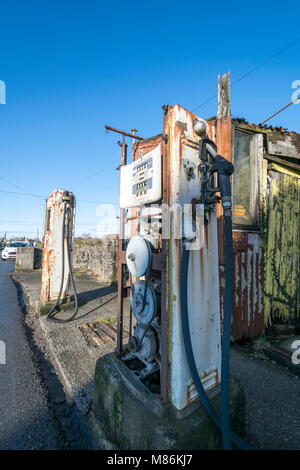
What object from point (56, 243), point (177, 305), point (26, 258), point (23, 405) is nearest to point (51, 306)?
point (56, 243)

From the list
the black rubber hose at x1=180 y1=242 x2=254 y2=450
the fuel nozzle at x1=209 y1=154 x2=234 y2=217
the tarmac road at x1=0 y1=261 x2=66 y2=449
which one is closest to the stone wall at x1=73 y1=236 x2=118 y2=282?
the tarmac road at x1=0 y1=261 x2=66 y2=449

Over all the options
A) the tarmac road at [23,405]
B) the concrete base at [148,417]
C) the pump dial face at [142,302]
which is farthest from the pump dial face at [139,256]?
the tarmac road at [23,405]

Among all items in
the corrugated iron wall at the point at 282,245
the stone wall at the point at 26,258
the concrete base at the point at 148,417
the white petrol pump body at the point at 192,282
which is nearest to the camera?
the concrete base at the point at 148,417

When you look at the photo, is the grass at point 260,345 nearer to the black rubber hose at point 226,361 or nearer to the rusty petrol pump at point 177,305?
the rusty petrol pump at point 177,305

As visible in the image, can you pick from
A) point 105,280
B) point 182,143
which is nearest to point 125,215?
point 182,143

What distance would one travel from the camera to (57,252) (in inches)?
189

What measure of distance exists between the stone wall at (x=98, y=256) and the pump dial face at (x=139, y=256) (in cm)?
605

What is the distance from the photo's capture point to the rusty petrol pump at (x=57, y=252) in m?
4.71

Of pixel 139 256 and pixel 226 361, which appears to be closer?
pixel 226 361

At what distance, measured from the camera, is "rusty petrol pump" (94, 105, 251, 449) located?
142cm

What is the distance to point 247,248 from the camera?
389cm

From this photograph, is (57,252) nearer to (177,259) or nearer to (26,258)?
(177,259)

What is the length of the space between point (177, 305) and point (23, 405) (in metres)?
2.15

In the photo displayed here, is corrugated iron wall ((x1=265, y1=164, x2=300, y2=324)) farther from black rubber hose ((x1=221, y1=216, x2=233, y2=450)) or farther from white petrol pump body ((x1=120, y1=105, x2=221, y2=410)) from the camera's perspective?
black rubber hose ((x1=221, y1=216, x2=233, y2=450))
